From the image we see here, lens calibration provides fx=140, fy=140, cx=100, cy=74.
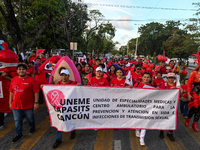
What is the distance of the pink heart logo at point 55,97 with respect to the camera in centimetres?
313

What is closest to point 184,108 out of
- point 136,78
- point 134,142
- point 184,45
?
point 136,78

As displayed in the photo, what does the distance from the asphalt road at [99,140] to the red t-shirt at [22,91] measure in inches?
35.1

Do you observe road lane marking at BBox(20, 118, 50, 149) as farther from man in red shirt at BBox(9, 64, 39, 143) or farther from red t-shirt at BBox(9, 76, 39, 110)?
red t-shirt at BBox(9, 76, 39, 110)

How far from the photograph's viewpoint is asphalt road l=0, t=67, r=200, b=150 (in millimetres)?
3225

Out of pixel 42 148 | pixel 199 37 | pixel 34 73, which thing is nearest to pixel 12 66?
pixel 34 73

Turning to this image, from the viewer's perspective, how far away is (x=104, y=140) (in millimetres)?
3516

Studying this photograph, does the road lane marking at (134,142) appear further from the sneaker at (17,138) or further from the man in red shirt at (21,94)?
the sneaker at (17,138)

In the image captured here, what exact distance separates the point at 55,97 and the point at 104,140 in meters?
1.64

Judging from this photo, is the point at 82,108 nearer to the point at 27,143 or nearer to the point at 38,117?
the point at 27,143

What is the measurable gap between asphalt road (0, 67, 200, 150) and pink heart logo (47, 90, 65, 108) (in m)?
1.00

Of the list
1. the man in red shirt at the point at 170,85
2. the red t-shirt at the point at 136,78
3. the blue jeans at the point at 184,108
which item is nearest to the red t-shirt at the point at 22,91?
the red t-shirt at the point at 136,78

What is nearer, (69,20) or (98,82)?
(98,82)

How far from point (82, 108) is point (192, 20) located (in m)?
30.4

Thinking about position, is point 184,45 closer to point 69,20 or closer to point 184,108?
point 69,20
